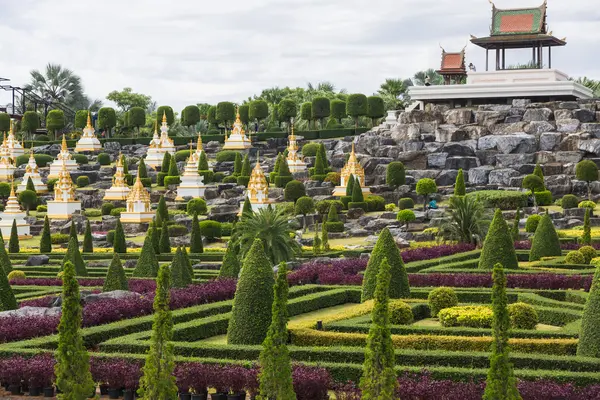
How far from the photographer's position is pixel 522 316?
22.3 m

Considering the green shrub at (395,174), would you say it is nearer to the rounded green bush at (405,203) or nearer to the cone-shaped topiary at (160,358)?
the rounded green bush at (405,203)

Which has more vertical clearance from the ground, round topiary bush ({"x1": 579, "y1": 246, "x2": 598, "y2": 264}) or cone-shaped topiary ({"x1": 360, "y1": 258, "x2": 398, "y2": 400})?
cone-shaped topiary ({"x1": 360, "y1": 258, "x2": 398, "y2": 400})

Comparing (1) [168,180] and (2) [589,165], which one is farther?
(1) [168,180]

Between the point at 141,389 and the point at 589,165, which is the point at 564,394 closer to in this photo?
the point at 141,389

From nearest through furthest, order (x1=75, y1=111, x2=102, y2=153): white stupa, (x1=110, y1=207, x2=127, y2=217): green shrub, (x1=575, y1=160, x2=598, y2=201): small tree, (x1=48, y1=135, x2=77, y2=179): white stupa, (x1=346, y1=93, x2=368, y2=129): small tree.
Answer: (x1=575, y1=160, x2=598, y2=201): small tree < (x1=110, y1=207, x2=127, y2=217): green shrub < (x1=48, y1=135, x2=77, y2=179): white stupa < (x1=346, y1=93, x2=368, y2=129): small tree < (x1=75, y1=111, x2=102, y2=153): white stupa

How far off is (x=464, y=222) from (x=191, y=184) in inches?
1350

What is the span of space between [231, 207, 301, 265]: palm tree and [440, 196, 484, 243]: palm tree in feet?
23.5

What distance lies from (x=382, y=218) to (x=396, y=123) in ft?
77.0

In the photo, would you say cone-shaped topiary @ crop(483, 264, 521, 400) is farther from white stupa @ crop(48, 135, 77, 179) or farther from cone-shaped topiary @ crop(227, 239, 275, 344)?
white stupa @ crop(48, 135, 77, 179)

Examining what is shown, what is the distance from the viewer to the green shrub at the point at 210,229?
50.8m

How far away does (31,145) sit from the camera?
312 feet

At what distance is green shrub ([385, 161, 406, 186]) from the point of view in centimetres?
6259

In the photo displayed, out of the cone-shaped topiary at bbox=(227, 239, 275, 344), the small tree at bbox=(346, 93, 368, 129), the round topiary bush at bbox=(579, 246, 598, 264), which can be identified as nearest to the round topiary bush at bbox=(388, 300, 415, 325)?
the cone-shaped topiary at bbox=(227, 239, 275, 344)

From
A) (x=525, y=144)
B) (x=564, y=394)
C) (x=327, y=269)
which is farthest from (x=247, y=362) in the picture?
(x=525, y=144)
